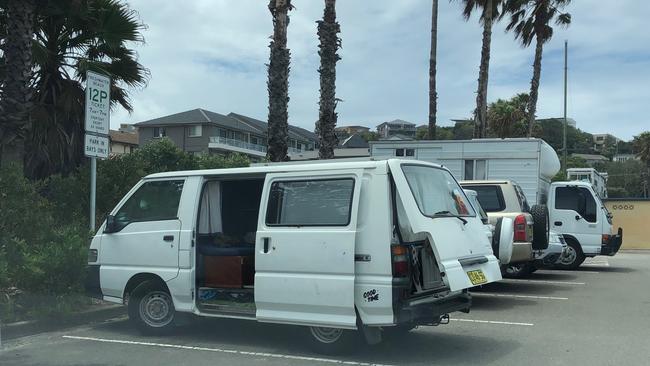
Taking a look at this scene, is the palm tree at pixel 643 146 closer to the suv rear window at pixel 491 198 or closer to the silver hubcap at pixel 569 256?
the silver hubcap at pixel 569 256

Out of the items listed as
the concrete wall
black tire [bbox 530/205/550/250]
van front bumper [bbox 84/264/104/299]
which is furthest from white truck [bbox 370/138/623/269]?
the concrete wall

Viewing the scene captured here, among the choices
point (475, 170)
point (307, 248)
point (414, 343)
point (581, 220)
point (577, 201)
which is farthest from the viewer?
point (475, 170)

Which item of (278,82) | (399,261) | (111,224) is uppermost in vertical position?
(278,82)

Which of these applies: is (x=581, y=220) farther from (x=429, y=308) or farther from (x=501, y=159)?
(x=429, y=308)

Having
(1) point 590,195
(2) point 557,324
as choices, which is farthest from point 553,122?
(2) point 557,324

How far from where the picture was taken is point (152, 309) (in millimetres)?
7598

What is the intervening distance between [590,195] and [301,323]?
461 inches

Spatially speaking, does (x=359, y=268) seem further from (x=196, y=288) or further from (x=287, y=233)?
(x=196, y=288)

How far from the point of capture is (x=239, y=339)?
7.41 meters

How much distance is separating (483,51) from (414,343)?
1955 centimetres

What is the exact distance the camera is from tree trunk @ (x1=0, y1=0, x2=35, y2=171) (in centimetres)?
938

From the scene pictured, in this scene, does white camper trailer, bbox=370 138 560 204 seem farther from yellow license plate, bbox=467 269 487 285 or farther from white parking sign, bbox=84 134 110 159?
yellow license plate, bbox=467 269 487 285

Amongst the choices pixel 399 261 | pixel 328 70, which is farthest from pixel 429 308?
pixel 328 70

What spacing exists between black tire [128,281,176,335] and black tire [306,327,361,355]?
198cm
